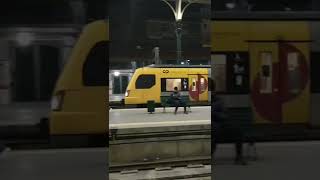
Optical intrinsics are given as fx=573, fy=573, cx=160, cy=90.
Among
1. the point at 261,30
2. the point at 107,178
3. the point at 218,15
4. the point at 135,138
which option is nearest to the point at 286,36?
the point at 261,30

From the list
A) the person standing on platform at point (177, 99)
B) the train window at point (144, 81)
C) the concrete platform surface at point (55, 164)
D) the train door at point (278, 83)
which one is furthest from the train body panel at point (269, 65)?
the concrete platform surface at point (55, 164)

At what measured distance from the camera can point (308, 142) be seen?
446 centimetres

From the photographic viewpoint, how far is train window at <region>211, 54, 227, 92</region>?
4.36 m

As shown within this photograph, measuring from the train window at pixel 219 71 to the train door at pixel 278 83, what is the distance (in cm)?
23

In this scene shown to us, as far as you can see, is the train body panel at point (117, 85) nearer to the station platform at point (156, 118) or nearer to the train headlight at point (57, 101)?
the station platform at point (156, 118)

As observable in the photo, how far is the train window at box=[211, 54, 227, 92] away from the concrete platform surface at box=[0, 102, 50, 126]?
4.19 feet

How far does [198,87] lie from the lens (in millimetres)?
4387

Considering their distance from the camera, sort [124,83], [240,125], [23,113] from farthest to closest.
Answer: [240,125] < [124,83] < [23,113]

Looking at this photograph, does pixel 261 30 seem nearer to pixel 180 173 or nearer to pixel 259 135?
pixel 259 135

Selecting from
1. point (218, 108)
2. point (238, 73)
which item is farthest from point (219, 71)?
point (218, 108)

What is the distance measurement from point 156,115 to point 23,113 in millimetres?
1010

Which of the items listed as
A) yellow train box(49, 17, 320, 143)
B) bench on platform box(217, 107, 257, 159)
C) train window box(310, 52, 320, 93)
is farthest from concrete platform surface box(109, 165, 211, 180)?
train window box(310, 52, 320, 93)

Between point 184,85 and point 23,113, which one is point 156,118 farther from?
point 23,113

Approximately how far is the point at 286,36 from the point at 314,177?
113 cm
